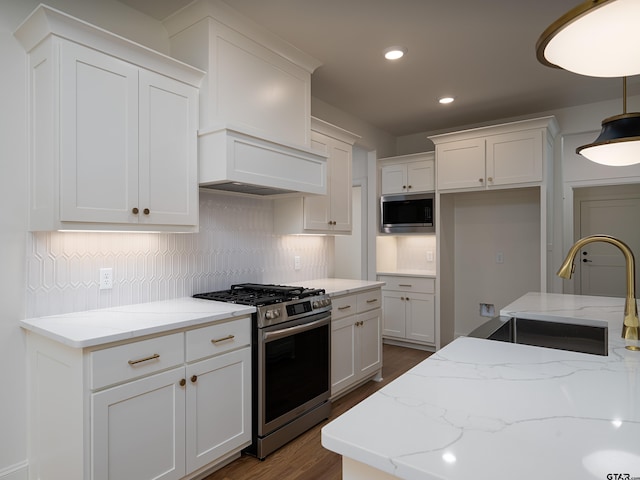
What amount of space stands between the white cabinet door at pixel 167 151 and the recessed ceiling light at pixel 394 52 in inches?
57.1

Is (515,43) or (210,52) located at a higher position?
(515,43)

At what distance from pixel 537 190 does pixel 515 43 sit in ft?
6.48

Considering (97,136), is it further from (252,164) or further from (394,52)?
(394,52)

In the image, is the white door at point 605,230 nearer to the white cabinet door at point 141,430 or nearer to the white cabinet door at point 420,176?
the white cabinet door at point 420,176

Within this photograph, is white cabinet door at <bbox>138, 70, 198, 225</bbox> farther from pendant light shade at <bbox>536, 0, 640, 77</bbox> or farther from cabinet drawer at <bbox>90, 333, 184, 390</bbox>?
pendant light shade at <bbox>536, 0, 640, 77</bbox>

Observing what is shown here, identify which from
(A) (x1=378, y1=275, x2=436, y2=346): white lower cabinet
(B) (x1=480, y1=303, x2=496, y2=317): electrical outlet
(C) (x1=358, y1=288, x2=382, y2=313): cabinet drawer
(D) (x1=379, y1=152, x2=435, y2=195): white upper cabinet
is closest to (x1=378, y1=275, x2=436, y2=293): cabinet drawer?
(A) (x1=378, y1=275, x2=436, y2=346): white lower cabinet

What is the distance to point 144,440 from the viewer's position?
71.9 inches

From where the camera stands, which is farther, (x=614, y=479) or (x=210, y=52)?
(x=210, y=52)

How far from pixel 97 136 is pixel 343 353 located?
88.9 inches

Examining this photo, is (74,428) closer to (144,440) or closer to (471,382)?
(144,440)

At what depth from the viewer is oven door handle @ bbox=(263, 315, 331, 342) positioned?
237 centimetres

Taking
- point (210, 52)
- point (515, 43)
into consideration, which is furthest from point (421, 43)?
point (210, 52)

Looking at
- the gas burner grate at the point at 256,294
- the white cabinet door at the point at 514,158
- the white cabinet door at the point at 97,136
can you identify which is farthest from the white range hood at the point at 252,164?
the white cabinet door at the point at 514,158

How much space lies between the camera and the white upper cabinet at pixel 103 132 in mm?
1812
